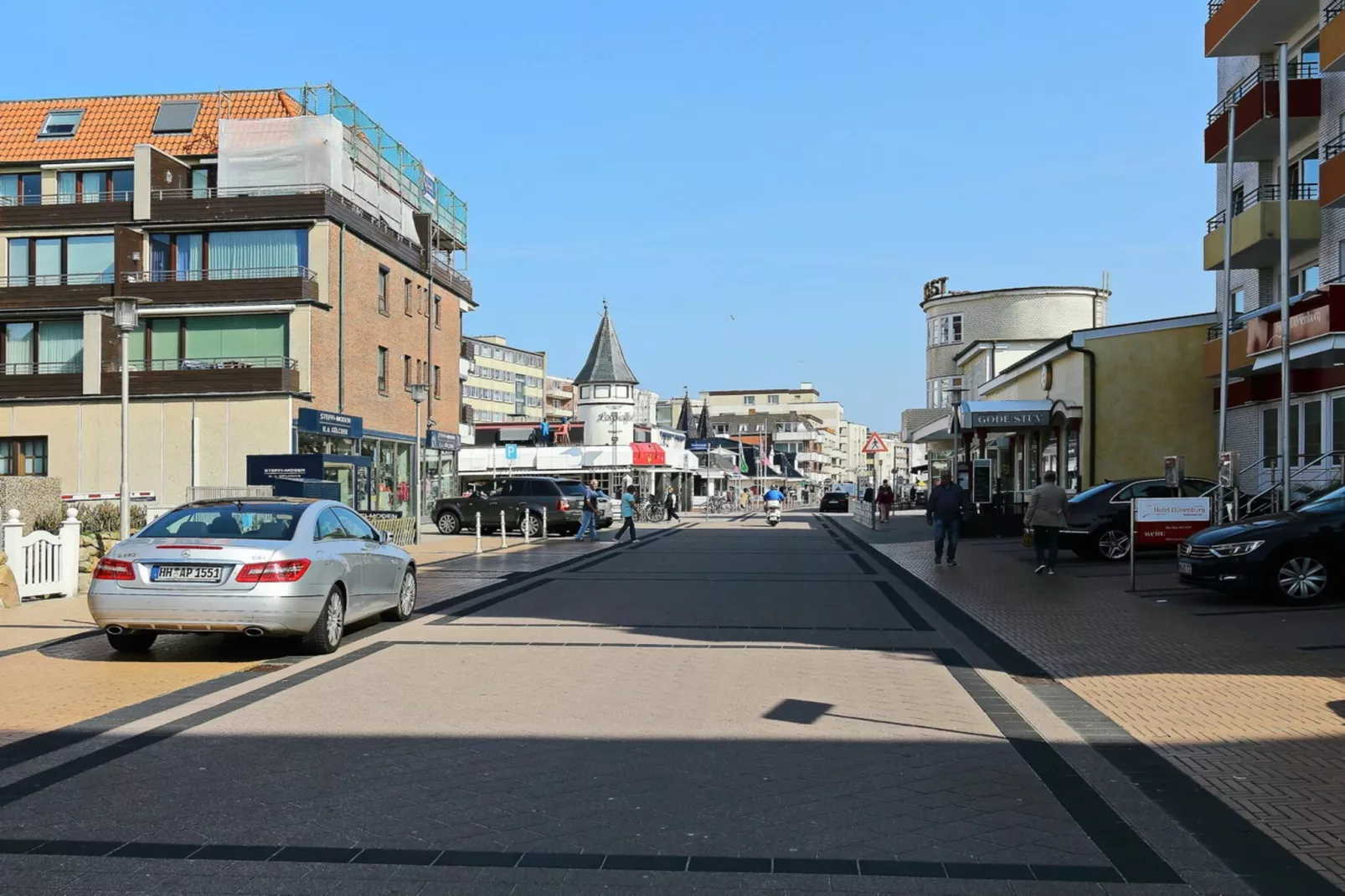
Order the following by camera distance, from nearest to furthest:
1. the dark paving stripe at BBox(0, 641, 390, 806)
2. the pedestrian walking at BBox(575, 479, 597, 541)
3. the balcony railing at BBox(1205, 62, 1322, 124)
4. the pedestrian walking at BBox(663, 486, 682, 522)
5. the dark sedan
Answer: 1. the dark paving stripe at BBox(0, 641, 390, 806)
2. the balcony railing at BBox(1205, 62, 1322, 124)
3. the pedestrian walking at BBox(575, 479, 597, 541)
4. the pedestrian walking at BBox(663, 486, 682, 522)
5. the dark sedan

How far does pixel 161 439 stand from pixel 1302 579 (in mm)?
30738

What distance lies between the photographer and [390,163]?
142ft

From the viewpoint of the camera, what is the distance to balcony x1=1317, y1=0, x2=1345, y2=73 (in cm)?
2102

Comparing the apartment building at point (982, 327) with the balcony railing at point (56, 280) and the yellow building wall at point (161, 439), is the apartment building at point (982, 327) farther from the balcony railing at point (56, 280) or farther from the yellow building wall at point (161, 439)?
the balcony railing at point (56, 280)

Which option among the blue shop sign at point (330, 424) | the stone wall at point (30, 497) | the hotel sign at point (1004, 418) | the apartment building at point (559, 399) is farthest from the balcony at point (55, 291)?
the apartment building at point (559, 399)

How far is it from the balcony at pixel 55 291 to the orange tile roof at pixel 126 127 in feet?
12.9

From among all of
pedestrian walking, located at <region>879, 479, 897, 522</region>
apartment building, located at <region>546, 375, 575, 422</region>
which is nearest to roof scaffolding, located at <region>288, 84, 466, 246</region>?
pedestrian walking, located at <region>879, 479, 897, 522</region>

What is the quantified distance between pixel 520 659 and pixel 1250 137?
75.1 ft

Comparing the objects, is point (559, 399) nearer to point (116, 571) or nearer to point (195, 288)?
point (195, 288)

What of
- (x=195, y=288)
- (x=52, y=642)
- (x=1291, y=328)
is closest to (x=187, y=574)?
(x=52, y=642)

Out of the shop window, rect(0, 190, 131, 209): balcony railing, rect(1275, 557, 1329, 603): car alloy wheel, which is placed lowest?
rect(1275, 557, 1329, 603): car alloy wheel

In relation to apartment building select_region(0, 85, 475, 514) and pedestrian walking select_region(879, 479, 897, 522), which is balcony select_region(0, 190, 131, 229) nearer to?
apartment building select_region(0, 85, 475, 514)

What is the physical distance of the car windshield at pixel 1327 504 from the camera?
45.7 feet

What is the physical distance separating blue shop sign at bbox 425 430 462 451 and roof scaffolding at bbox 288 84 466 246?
8584 mm
